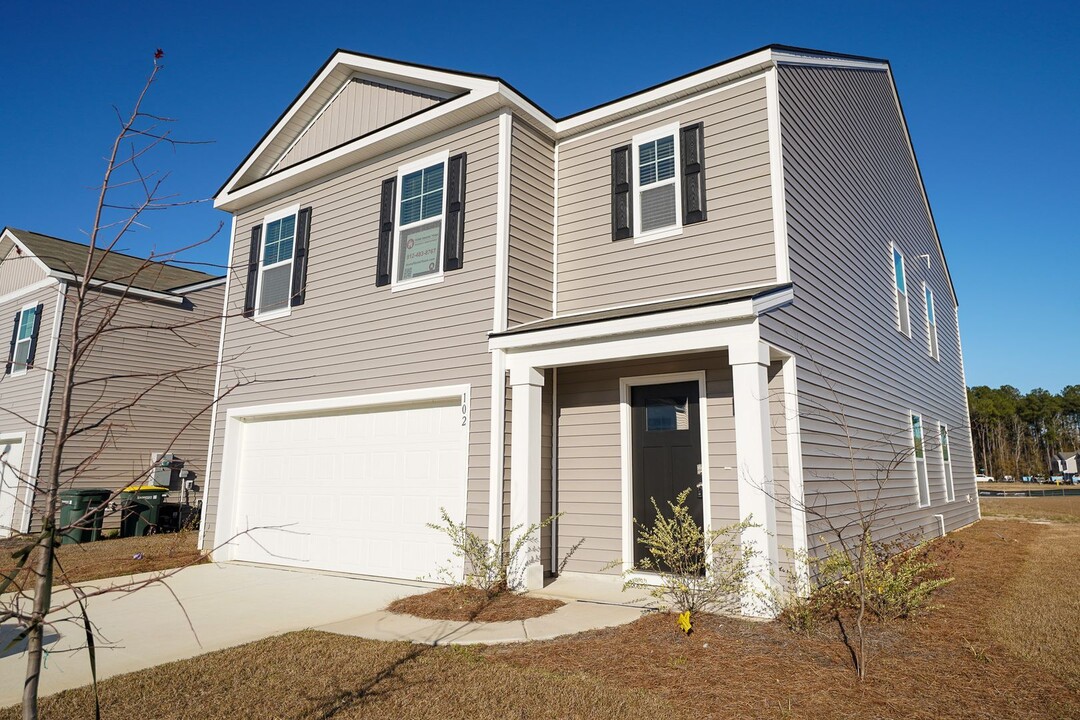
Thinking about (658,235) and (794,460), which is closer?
(794,460)

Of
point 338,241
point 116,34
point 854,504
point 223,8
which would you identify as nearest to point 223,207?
point 338,241

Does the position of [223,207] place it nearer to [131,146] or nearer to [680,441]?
[680,441]

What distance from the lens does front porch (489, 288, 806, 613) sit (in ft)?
21.7

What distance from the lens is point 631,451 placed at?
836 cm

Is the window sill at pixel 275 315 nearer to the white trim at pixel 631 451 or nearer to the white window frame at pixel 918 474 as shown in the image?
the white trim at pixel 631 451

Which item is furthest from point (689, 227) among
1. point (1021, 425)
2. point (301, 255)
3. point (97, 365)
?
point (1021, 425)

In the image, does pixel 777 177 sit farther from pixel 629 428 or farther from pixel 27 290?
pixel 27 290

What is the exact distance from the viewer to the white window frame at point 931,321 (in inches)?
595

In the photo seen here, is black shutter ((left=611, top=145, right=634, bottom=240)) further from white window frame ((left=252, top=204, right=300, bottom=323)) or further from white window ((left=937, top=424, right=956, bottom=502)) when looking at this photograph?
white window ((left=937, top=424, right=956, bottom=502))

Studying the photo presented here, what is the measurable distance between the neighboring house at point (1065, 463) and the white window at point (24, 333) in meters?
94.7

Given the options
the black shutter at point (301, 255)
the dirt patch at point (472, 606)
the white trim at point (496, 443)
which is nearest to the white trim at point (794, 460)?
the dirt patch at point (472, 606)

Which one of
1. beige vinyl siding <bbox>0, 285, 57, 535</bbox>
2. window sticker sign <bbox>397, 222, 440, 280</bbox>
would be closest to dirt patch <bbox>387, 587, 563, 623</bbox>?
window sticker sign <bbox>397, 222, 440, 280</bbox>

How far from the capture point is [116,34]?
19.4ft

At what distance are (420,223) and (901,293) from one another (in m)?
9.33
